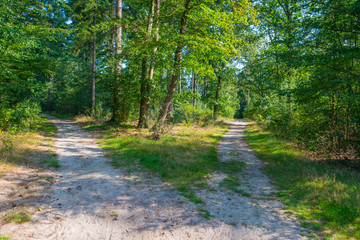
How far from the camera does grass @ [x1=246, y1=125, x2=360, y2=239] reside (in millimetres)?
3828

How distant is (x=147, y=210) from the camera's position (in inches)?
166

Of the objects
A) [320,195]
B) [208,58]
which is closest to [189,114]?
[208,58]

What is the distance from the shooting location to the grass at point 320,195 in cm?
383

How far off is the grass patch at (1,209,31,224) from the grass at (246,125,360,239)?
5168 mm

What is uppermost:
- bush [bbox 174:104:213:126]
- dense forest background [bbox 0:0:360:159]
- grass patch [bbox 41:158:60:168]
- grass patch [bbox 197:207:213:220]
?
dense forest background [bbox 0:0:360:159]

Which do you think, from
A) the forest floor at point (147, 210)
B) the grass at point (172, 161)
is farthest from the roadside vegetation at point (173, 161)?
the forest floor at point (147, 210)

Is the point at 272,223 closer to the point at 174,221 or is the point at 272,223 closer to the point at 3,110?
the point at 174,221

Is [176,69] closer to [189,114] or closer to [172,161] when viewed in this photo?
[172,161]

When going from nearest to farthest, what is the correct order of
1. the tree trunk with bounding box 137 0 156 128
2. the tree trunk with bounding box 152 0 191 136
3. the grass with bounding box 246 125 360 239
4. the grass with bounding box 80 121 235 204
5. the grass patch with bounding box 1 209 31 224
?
the grass patch with bounding box 1 209 31 224
the grass with bounding box 246 125 360 239
the grass with bounding box 80 121 235 204
the tree trunk with bounding box 152 0 191 136
the tree trunk with bounding box 137 0 156 128

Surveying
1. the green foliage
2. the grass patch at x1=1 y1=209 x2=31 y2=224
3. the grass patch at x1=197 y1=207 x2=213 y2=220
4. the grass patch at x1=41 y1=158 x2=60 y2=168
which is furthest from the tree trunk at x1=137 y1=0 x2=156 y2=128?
the grass patch at x1=1 y1=209 x2=31 y2=224

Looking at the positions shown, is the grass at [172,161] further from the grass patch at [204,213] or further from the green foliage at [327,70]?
the green foliage at [327,70]

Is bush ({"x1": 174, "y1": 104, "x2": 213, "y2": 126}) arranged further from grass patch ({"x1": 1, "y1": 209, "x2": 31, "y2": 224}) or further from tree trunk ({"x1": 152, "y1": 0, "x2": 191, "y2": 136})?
grass patch ({"x1": 1, "y1": 209, "x2": 31, "y2": 224})

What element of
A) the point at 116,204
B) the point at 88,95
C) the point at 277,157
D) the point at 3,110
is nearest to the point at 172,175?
the point at 116,204

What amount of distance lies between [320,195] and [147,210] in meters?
4.22
